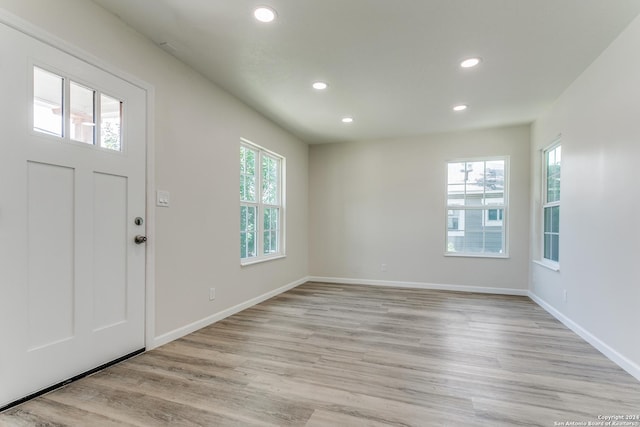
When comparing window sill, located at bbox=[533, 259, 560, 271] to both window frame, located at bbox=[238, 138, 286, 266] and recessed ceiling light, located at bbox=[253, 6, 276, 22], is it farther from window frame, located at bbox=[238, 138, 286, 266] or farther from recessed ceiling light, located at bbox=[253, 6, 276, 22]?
recessed ceiling light, located at bbox=[253, 6, 276, 22]

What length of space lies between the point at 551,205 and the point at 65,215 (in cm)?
502

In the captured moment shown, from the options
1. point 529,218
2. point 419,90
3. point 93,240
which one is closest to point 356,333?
point 93,240

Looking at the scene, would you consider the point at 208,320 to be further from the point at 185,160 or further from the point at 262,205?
the point at 262,205

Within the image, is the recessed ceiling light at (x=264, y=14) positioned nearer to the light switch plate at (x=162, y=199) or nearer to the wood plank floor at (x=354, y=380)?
the light switch plate at (x=162, y=199)

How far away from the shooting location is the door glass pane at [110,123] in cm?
227

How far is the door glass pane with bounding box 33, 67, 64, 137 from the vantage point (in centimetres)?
189

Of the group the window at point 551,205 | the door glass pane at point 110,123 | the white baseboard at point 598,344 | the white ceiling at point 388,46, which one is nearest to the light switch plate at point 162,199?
the door glass pane at point 110,123

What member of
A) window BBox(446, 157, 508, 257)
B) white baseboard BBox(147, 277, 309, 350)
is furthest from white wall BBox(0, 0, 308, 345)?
window BBox(446, 157, 508, 257)

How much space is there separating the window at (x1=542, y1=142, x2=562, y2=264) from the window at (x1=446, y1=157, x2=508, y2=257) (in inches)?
25.0

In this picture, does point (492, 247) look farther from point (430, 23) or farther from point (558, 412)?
point (430, 23)

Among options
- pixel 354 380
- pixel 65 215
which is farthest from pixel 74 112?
pixel 354 380

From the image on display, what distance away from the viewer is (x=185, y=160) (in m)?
2.99

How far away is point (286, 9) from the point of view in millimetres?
2150

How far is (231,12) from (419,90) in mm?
2153
